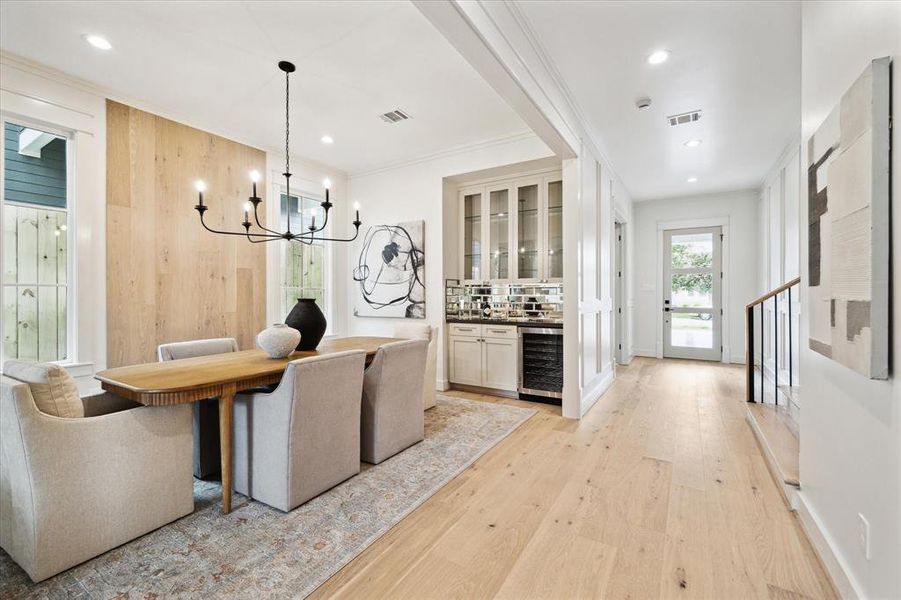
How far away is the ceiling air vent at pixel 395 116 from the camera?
3584 millimetres

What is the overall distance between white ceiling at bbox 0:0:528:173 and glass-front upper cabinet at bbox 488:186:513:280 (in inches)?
31.8

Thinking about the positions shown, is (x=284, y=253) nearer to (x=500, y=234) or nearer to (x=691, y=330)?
(x=500, y=234)

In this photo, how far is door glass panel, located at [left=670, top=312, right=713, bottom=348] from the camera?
6.47m

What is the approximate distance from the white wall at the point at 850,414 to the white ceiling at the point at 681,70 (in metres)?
0.53

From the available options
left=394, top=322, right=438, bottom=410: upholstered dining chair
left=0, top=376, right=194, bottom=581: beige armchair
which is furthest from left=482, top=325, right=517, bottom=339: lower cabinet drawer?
left=0, top=376, right=194, bottom=581: beige armchair

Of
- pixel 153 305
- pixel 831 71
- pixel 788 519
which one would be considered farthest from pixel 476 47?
pixel 153 305

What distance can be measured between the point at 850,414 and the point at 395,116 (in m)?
3.68

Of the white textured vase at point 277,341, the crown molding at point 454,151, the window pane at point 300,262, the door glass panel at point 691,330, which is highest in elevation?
the crown molding at point 454,151

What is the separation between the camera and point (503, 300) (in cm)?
464

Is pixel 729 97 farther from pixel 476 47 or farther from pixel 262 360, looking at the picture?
pixel 262 360

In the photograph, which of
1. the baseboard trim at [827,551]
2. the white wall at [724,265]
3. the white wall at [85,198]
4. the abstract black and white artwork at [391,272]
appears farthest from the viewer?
the white wall at [724,265]

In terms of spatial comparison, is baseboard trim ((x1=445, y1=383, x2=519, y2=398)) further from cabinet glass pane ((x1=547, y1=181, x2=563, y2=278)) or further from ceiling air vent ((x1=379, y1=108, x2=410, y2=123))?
ceiling air vent ((x1=379, y1=108, x2=410, y2=123))

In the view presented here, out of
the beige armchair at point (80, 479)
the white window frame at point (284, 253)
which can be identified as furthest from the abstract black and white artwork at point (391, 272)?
the beige armchair at point (80, 479)

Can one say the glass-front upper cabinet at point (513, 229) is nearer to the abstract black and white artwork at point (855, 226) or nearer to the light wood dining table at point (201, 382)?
the abstract black and white artwork at point (855, 226)
